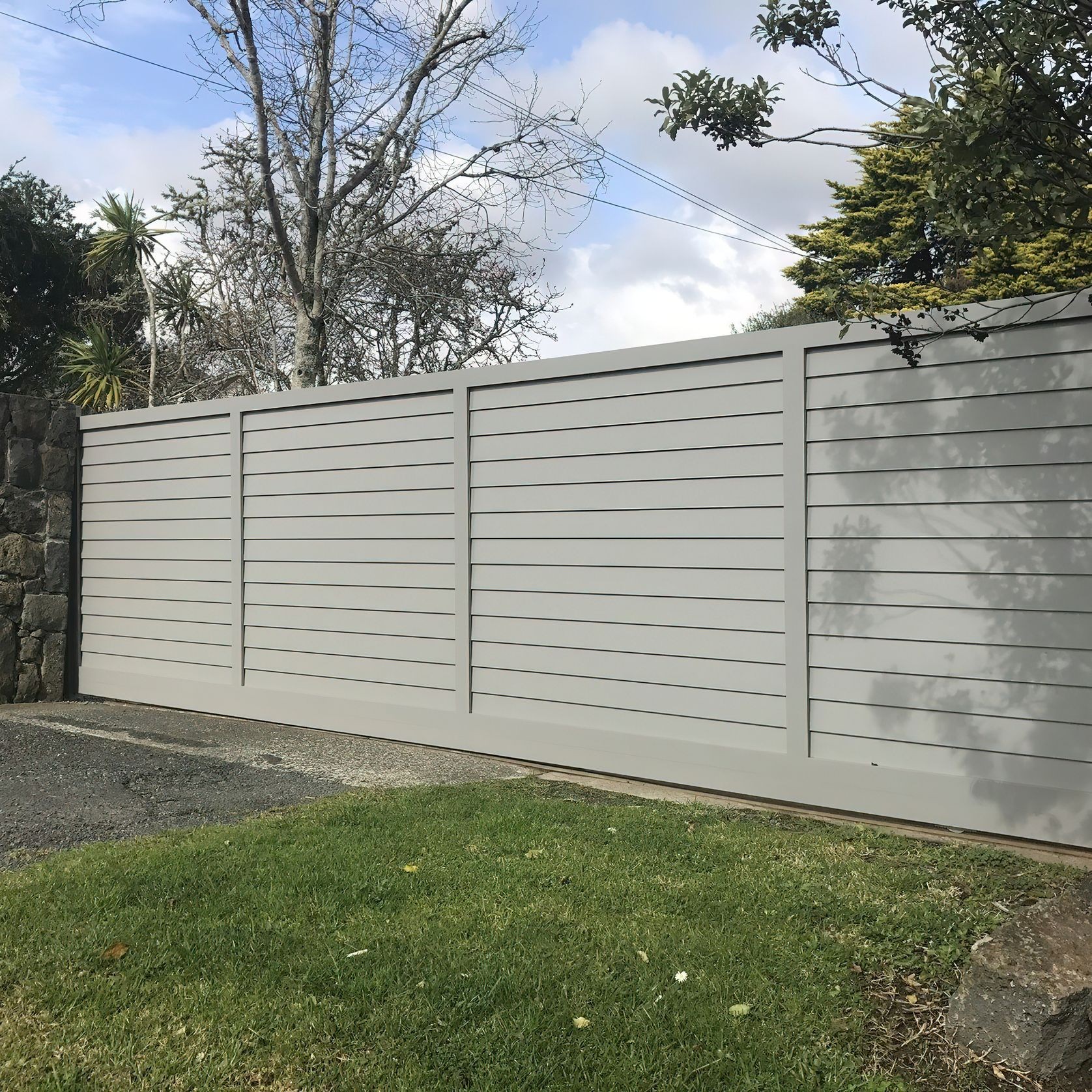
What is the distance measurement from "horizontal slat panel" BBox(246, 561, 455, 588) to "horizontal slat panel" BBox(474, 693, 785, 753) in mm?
743

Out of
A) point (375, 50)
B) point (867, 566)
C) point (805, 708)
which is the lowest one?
point (805, 708)

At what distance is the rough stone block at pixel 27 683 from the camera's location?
7.61 m

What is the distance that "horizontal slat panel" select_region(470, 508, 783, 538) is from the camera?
4.88 m

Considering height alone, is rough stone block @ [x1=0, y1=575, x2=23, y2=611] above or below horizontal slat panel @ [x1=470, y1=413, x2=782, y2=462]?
below

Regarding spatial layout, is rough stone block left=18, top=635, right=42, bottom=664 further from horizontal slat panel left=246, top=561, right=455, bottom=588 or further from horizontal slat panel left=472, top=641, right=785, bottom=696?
horizontal slat panel left=472, top=641, right=785, bottom=696

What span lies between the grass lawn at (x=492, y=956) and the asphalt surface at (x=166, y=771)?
384 millimetres

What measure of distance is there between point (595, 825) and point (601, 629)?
4.51ft

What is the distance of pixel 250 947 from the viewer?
2.98 meters

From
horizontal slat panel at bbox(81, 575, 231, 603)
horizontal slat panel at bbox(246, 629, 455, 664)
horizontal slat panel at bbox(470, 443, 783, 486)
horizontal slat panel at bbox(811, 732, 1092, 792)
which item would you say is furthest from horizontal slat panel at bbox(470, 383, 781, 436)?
horizontal slat panel at bbox(81, 575, 231, 603)

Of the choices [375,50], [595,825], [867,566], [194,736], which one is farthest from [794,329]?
[375,50]

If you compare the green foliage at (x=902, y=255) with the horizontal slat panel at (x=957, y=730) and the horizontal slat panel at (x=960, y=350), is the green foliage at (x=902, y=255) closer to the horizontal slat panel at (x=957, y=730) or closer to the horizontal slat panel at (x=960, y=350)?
the horizontal slat panel at (x=960, y=350)

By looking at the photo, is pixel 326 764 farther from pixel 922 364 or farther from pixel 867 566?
pixel 922 364

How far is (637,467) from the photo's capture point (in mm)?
5270

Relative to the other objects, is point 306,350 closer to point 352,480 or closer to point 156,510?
point 156,510
